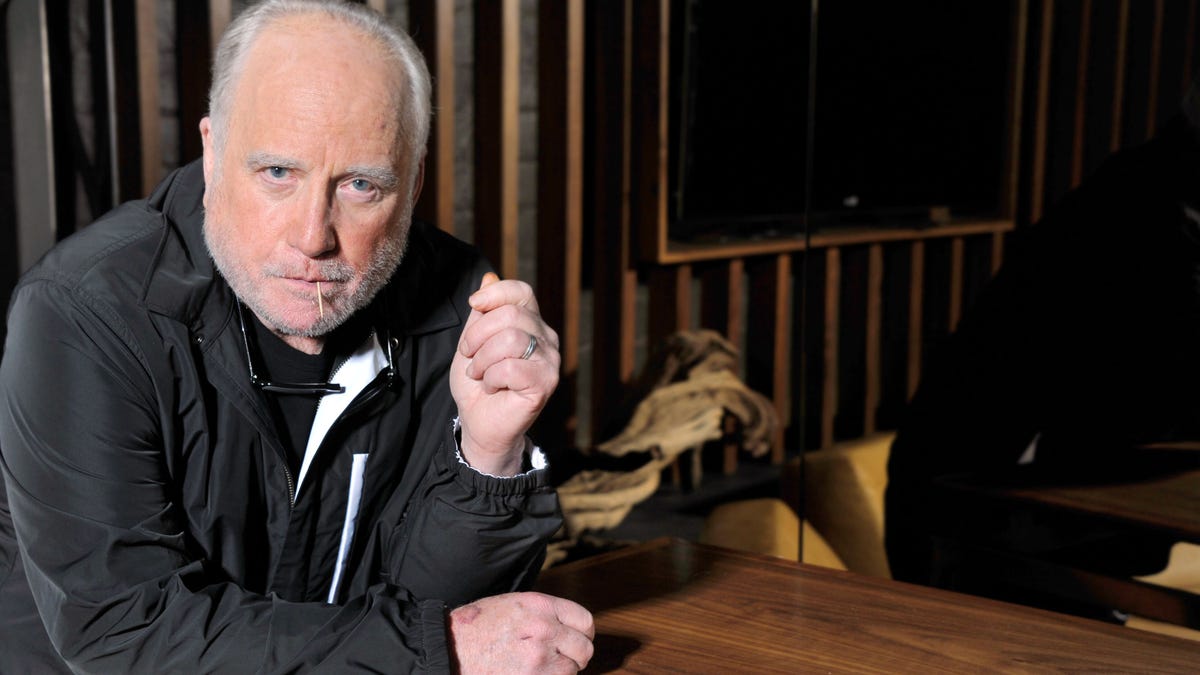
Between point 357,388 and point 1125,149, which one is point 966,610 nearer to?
point 357,388

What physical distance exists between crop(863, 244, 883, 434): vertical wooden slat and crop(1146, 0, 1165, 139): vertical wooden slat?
63 cm

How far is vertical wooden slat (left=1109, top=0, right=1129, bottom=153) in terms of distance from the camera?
72.2 inches

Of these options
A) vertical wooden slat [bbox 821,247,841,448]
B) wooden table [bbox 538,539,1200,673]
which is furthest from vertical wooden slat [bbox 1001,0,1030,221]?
wooden table [bbox 538,539,1200,673]

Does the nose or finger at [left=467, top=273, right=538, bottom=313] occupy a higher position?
the nose

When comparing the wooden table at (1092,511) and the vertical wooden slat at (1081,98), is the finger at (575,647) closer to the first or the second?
the wooden table at (1092,511)

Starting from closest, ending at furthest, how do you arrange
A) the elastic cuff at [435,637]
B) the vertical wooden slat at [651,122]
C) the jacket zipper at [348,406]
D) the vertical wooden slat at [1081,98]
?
the elastic cuff at [435,637], the jacket zipper at [348,406], the vertical wooden slat at [1081,98], the vertical wooden slat at [651,122]

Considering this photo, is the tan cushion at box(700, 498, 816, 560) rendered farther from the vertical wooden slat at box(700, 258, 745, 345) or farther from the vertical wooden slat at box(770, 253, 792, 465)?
the vertical wooden slat at box(700, 258, 745, 345)

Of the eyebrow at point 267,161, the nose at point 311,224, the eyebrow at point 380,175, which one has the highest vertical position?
the eyebrow at point 267,161

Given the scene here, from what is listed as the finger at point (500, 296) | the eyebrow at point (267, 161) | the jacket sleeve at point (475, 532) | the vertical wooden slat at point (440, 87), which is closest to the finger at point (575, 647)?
the jacket sleeve at point (475, 532)

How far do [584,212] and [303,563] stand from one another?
224 cm

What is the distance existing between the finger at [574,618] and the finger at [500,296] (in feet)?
0.93

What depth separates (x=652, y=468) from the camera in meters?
2.89

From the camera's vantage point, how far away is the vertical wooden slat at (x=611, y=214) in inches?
130

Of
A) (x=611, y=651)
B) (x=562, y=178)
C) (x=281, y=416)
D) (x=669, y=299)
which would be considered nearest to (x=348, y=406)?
(x=281, y=416)
